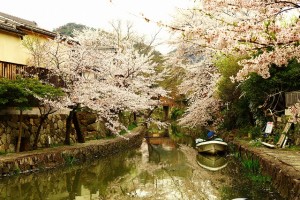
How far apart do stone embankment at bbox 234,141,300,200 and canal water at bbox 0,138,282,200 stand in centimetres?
38

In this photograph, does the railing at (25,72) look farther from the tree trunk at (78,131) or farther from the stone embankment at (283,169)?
the stone embankment at (283,169)

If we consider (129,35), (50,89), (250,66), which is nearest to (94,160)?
(50,89)

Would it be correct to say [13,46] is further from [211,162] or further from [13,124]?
[211,162]

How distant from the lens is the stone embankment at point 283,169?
8.47 meters

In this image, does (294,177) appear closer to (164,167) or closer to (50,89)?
(164,167)

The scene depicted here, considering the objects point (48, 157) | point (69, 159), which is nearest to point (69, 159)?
point (69, 159)

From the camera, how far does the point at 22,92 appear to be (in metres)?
13.7

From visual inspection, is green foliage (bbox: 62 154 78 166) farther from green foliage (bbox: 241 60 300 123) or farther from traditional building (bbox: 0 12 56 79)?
green foliage (bbox: 241 60 300 123)

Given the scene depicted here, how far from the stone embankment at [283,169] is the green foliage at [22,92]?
8534mm

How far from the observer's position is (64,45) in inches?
795

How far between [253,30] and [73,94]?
40.5ft

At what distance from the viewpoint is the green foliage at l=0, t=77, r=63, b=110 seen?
44.8ft

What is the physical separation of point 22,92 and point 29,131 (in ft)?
12.3

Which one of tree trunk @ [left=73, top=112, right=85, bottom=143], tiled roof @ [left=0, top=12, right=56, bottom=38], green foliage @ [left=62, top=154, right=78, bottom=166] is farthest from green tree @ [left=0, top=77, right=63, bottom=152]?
tree trunk @ [left=73, top=112, right=85, bottom=143]
